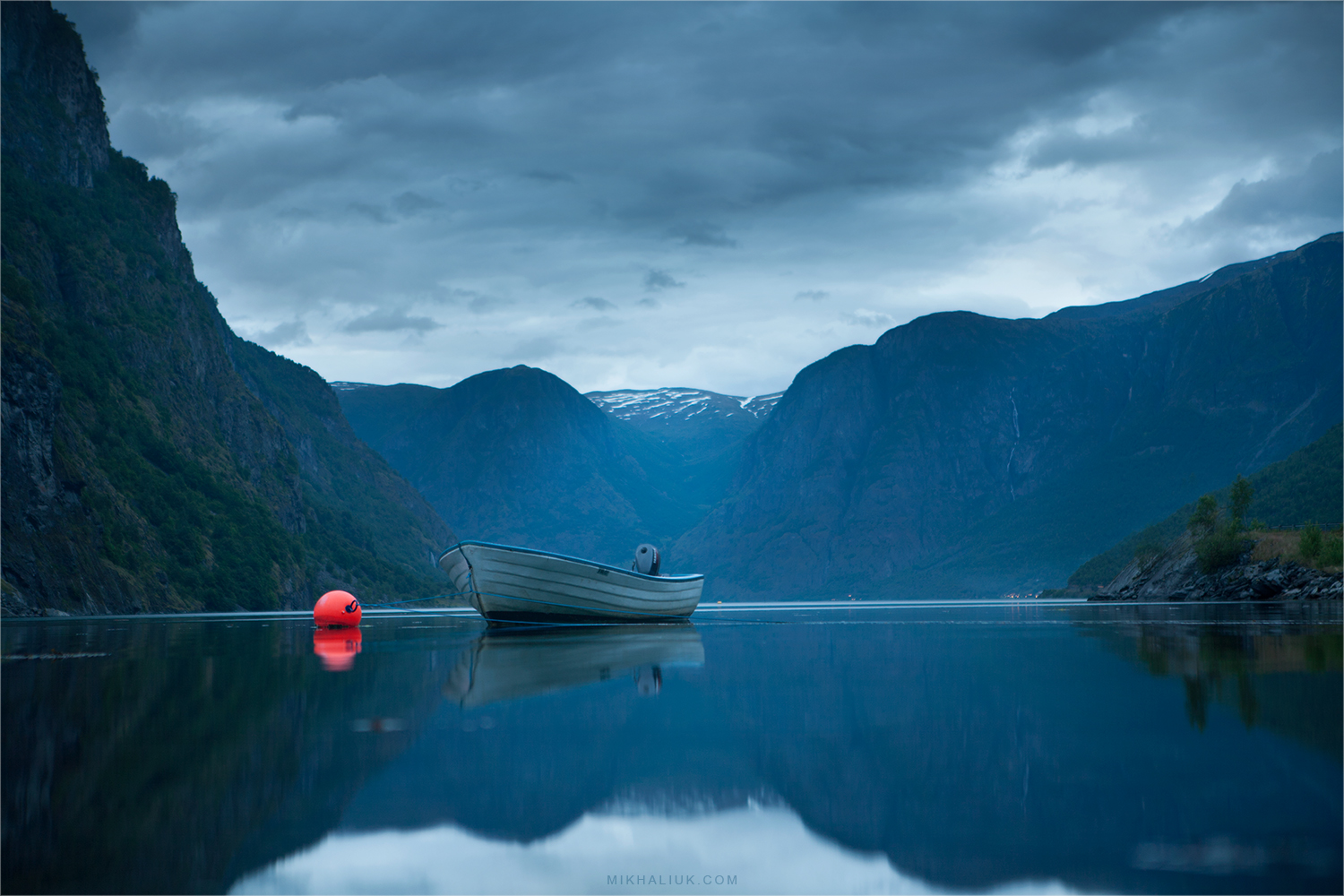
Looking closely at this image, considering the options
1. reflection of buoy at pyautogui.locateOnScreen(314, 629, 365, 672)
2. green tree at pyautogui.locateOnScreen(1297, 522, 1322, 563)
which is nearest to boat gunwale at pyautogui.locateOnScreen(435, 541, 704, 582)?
reflection of buoy at pyautogui.locateOnScreen(314, 629, 365, 672)

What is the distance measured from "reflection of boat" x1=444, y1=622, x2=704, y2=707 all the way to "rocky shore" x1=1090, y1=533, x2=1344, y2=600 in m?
59.7

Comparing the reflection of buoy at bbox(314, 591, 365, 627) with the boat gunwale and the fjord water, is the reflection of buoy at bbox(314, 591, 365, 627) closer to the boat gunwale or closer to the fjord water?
the boat gunwale

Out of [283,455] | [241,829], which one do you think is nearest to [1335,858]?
[241,829]

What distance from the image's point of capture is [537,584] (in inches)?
1809

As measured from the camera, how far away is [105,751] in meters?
11.2

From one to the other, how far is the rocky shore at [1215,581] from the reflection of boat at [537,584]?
175 feet

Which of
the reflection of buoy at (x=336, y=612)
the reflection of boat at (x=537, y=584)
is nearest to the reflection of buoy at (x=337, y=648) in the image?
the reflection of buoy at (x=336, y=612)

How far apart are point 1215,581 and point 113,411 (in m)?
116

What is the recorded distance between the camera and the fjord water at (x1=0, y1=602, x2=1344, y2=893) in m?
7.23

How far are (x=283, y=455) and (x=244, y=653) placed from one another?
163286mm

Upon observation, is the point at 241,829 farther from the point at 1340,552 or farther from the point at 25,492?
the point at 25,492

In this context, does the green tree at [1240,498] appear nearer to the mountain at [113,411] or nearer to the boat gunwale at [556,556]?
the boat gunwale at [556,556]

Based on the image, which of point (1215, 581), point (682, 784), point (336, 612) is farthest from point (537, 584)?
point (1215, 581)

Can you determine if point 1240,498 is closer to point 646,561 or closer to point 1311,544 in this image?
point 1311,544
